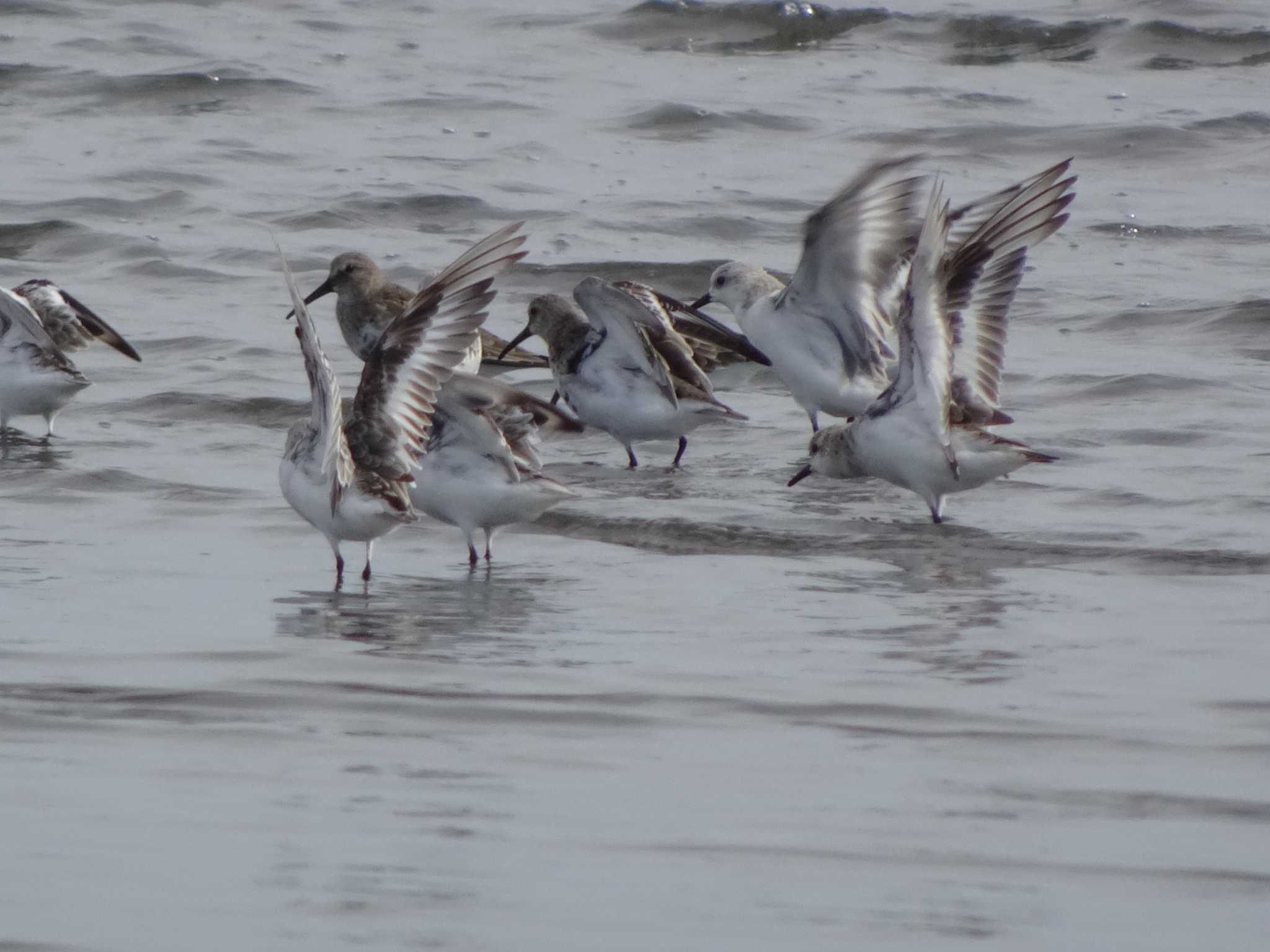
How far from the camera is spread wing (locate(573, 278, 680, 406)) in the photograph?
899cm

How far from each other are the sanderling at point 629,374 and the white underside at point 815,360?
524 millimetres

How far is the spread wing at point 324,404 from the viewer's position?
6.05 m

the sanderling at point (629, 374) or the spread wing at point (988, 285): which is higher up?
the spread wing at point (988, 285)

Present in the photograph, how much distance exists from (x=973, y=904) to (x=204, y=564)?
3.84 metres

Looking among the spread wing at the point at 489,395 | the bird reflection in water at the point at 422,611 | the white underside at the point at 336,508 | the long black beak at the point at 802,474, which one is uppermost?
the spread wing at the point at 489,395

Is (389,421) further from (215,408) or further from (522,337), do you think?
(215,408)

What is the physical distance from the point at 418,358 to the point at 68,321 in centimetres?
370

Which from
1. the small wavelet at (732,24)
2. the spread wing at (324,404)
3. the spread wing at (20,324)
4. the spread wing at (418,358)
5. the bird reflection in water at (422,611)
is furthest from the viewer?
the small wavelet at (732,24)

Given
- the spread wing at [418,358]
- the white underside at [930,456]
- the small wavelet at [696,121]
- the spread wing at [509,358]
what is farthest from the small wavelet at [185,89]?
the spread wing at [418,358]

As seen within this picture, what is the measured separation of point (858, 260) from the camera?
938cm

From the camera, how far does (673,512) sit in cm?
833

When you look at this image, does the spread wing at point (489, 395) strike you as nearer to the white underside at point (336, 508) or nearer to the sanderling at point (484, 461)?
the sanderling at point (484, 461)

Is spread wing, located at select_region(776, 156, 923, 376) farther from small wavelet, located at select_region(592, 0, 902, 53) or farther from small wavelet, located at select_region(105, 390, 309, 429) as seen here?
small wavelet, located at select_region(592, 0, 902, 53)

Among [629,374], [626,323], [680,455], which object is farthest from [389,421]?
[680,455]
